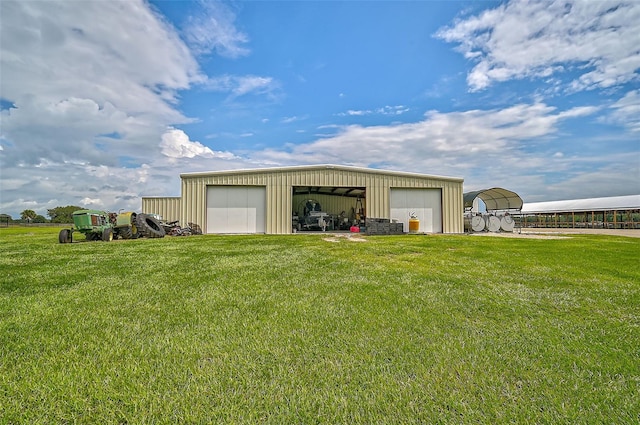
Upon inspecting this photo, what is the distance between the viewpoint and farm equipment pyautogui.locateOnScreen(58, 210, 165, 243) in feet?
41.4

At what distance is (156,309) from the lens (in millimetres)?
3994

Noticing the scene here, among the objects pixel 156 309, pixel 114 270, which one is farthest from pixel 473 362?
pixel 114 270

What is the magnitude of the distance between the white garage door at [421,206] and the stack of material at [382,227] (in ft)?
6.91

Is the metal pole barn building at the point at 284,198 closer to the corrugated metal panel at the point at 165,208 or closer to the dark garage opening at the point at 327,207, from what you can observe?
the corrugated metal panel at the point at 165,208

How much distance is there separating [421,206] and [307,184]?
7050 millimetres

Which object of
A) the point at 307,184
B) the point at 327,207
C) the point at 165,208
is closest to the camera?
the point at 165,208

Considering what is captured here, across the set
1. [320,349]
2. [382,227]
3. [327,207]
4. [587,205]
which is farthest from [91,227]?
[587,205]

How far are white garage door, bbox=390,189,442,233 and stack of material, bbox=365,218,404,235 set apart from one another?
2106 millimetres

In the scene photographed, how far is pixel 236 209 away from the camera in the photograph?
1820 cm

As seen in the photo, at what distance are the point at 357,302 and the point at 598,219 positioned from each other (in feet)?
120

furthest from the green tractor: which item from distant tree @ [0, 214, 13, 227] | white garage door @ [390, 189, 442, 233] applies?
distant tree @ [0, 214, 13, 227]

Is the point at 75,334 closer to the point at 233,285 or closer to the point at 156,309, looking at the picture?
the point at 156,309

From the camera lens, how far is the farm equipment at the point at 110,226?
12625 millimetres

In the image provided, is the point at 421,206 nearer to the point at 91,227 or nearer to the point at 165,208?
the point at 165,208
